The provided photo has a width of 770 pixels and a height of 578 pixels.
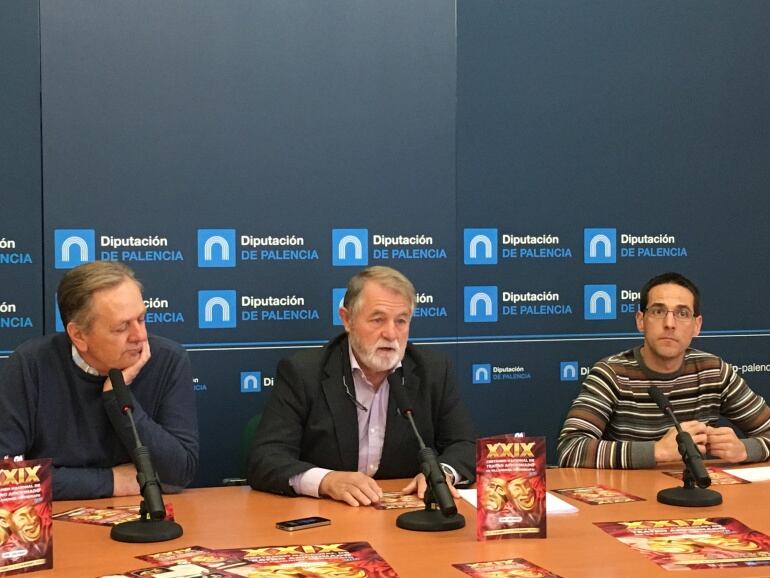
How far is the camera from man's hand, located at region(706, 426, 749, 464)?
336 centimetres

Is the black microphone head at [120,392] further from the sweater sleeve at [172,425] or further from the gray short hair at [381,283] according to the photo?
the gray short hair at [381,283]

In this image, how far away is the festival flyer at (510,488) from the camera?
2.49 m

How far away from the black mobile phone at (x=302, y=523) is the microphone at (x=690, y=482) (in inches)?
36.7

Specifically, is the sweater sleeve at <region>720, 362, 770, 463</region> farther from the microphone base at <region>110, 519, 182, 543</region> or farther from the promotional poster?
the microphone base at <region>110, 519, 182, 543</region>

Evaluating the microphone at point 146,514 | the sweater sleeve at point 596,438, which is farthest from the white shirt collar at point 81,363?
the sweater sleeve at point 596,438

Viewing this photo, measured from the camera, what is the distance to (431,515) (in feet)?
8.57

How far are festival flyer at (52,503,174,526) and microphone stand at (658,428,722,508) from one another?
132cm

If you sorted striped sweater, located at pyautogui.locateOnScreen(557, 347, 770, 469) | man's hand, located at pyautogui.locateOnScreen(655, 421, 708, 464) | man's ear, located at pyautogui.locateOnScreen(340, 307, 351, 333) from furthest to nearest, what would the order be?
striped sweater, located at pyautogui.locateOnScreen(557, 347, 770, 469) < man's ear, located at pyautogui.locateOnScreen(340, 307, 351, 333) < man's hand, located at pyautogui.locateOnScreen(655, 421, 708, 464)

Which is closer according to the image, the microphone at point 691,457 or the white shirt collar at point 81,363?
the microphone at point 691,457

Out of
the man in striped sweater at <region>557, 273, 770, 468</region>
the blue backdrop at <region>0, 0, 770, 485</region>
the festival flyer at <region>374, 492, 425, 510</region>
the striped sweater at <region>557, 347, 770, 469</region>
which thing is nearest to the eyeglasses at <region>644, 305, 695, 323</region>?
the man in striped sweater at <region>557, 273, 770, 468</region>

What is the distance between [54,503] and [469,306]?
199 cm

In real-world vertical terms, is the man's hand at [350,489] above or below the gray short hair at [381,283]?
below

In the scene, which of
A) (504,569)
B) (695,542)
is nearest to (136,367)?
(504,569)

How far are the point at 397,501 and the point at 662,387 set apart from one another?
4.27 feet
